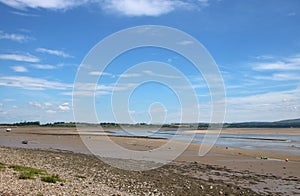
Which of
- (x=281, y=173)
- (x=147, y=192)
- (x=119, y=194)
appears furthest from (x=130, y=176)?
(x=281, y=173)

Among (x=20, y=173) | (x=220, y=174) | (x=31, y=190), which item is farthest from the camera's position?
(x=220, y=174)

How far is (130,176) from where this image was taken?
18.5 metres

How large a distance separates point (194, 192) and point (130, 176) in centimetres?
435

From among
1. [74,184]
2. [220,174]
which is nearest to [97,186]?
[74,184]

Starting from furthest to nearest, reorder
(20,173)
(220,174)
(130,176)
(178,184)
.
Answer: (220,174) < (130,176) < (178,184) < (20,173)

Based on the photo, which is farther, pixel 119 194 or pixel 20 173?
pixel 20 173

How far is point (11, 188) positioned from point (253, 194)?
34.0 feet

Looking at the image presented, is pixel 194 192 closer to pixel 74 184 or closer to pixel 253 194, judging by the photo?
pixel 253 194

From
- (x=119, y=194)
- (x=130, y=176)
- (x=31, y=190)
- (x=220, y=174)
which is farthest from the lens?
(x=220, y=174)

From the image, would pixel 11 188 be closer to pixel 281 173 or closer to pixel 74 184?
pixel 74 184

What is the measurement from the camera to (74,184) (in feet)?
45.9

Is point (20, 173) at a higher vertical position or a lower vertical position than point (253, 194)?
higher

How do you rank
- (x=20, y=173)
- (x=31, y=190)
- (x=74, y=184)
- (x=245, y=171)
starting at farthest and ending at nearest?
1. (x=245, y=171)
2. (x=20, y=173)
3. (x=74, y=184)
4. (x=31, y=190)

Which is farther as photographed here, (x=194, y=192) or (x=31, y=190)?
(x=194, y=192)
